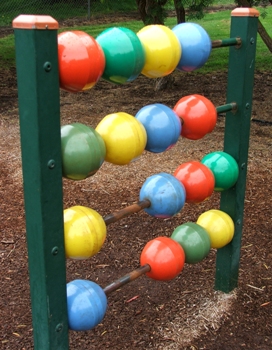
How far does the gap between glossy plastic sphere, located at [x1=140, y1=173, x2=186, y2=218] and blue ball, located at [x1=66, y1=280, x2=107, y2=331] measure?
459mm

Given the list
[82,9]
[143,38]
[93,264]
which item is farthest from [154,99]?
[82,9]

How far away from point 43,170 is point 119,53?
1.64 ft

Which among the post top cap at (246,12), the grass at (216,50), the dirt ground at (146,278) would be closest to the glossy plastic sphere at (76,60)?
the post top cap at (246,12)

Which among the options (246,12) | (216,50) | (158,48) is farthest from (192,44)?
(216,50)

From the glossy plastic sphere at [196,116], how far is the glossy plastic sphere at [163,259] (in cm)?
50

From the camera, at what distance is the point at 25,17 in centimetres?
139

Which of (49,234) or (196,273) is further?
(196,273)

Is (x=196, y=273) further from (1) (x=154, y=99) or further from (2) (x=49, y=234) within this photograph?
(1) (x=154, y=99)

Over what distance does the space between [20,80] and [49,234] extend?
480mm

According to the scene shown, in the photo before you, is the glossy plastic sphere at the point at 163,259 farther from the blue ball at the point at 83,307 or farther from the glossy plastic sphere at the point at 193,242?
the blue ball at the point at 83,307

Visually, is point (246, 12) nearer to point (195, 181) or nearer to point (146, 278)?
point (195, 181)

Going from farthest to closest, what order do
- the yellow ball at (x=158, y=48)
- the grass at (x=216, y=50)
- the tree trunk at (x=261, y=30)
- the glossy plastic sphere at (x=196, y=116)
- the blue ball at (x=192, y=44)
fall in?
the grass at (x=216, y=50) → the tree trunk at (x=261, y=30) → the glossy plastic sphere at (x=196, y=116) → the blue ball at (x=192, y=44) → the yellow ball at (x=158, y=48)

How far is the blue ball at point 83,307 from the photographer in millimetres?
1734

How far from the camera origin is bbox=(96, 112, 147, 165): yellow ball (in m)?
1.75
